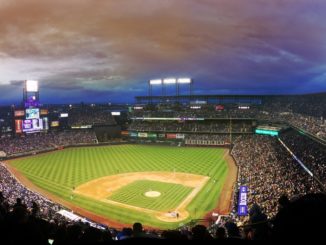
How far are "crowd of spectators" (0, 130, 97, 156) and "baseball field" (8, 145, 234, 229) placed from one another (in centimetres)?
465

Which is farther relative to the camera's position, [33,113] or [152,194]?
[33,113]

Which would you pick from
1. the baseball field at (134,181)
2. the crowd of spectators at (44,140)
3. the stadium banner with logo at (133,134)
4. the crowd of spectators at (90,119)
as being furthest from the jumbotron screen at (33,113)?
the stadium banner with logo at (133,134)

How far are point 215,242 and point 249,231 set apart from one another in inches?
176

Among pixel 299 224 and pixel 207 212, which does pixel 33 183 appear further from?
pixel 299 224

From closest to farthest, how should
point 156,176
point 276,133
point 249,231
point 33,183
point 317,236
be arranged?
point 317,236 < point 249,231 < point 33,183 < point 156,176 < point 276,133

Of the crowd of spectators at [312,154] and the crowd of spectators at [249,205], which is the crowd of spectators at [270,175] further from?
the crowd of spectators at [312,154]

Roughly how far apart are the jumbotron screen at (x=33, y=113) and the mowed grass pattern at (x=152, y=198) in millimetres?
34146

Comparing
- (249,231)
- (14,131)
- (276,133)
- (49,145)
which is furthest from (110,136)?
(249,231)

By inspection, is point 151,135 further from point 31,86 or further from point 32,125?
point 31,86

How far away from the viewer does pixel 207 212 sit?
91.0ft

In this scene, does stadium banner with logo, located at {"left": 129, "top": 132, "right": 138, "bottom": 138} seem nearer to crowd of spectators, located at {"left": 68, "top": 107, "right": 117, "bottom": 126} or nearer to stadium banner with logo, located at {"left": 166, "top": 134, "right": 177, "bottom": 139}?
stadium banner with logo, located at {"left": 166, "top": 134, "right": 177, "bottom": 139}

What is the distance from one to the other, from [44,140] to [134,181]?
3612 centimetres

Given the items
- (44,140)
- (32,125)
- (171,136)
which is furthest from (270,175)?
(44,140)

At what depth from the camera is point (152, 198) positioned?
31750mm
